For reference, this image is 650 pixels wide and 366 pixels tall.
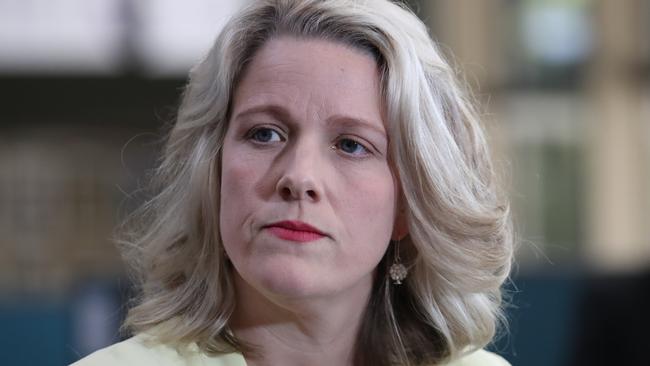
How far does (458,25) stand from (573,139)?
1473 mm

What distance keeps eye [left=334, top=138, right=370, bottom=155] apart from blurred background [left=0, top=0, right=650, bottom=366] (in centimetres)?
535

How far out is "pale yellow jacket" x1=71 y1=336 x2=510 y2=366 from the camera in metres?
1.70

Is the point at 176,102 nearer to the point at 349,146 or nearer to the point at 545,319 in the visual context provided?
the point at 545,319

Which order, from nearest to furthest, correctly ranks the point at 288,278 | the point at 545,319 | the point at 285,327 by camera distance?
the point at 288,278 → the point at 285,327 → the point at 545,319

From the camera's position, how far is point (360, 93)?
5.64 feet

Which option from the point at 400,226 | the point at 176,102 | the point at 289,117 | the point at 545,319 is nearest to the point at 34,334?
the point at 545,319

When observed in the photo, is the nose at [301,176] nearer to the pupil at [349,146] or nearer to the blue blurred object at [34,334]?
the pupil at [349,146]

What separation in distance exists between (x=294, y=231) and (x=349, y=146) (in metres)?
0.16

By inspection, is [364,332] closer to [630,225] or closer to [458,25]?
[458,25]

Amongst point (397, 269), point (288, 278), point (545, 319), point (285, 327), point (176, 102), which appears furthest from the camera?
point (176, 102)

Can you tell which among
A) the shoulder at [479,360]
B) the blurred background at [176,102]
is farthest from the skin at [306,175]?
the blurred background at [176,102]

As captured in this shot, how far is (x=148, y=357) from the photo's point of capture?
1725 millimetres

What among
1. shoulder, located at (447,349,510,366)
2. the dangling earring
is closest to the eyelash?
the dangling earring

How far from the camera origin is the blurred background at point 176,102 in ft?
27.5
